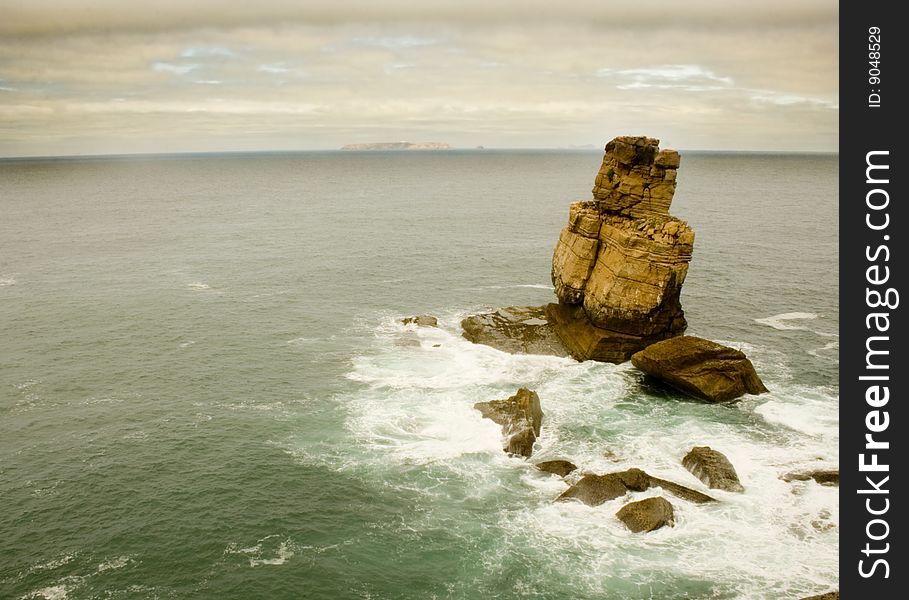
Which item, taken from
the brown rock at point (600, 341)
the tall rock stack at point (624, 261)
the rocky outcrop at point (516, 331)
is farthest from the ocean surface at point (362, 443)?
the tall rock stack at point (624, 261)

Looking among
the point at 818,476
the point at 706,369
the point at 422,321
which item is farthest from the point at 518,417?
the point at 422,321

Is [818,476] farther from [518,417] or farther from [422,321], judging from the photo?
[422,321]

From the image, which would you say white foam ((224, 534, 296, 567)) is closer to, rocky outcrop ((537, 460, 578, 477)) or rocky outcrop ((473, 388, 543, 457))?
rocky outcrop ((473, 388, 543, 457))

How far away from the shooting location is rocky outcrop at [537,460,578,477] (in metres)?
41.2

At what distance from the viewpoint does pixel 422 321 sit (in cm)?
6981

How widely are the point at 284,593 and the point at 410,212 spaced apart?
135174mm

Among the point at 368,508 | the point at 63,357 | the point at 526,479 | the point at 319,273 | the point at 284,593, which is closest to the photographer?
the point at 284,593

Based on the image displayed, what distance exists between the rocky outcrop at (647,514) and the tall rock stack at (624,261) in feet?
73.9

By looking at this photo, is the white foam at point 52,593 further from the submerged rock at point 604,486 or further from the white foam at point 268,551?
the submerged rock at point 604,486

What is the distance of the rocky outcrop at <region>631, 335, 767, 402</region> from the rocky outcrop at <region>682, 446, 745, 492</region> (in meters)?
9.68

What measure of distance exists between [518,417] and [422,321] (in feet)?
83.8

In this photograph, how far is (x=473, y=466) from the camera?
4256 cm

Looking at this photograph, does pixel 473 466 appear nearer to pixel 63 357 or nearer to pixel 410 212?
pixel 63 357

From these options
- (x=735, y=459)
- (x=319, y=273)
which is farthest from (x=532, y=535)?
(x=319, y=273)
